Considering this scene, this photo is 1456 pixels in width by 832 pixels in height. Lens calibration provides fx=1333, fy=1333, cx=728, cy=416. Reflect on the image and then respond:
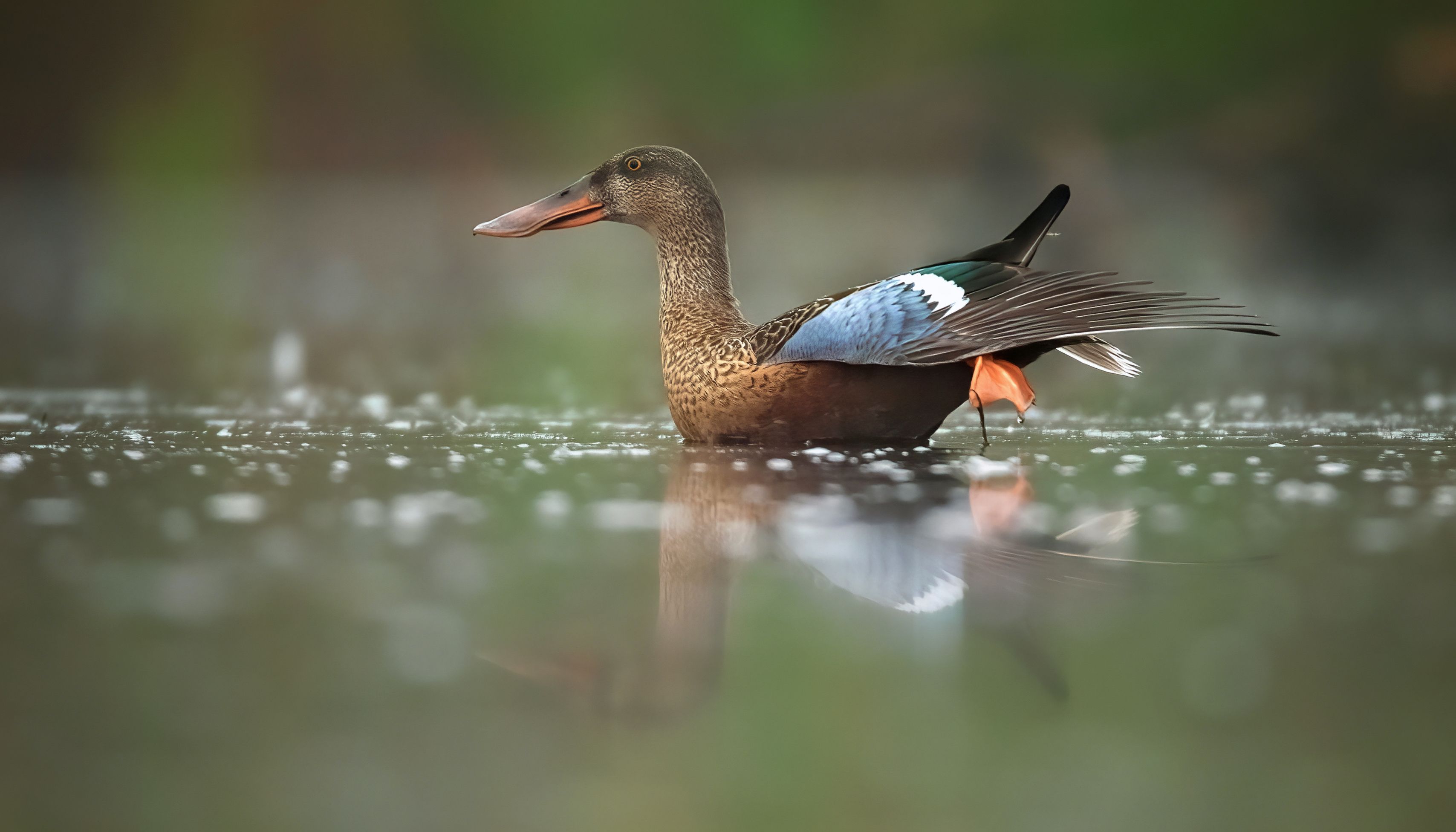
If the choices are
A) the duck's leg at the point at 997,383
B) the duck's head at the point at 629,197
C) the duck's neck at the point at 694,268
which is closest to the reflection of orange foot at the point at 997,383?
the duck's leg at the point at 997,383

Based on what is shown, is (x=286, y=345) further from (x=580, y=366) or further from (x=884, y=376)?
(x=884, y=376)

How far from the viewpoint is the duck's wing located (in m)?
3.00

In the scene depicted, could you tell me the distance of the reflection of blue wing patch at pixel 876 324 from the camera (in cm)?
312

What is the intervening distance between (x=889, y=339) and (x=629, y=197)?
1.15m

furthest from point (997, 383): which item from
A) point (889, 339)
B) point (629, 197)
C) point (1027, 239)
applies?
point (629, 197)

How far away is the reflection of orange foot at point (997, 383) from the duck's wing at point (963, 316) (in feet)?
0.27

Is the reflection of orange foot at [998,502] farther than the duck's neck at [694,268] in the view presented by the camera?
No

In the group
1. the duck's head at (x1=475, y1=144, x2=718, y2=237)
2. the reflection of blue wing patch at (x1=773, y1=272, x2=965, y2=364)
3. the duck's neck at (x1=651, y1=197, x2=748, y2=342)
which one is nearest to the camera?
the reflection of blue wing patch at (x1=773, y1=272, x2=965, y2=364)

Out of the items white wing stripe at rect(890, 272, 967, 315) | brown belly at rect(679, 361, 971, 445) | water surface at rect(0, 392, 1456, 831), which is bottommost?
water surface at rect(0, 392, 1456, 831)

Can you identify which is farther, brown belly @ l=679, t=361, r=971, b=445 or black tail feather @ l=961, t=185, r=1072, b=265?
black tail feather @ l=961, t=185, r=1072, b=265

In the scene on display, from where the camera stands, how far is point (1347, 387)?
490 cm

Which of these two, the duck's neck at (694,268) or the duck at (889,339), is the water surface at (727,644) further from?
the duck's neck at (694,268)

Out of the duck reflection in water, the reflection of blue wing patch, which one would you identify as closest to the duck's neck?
the reflection of blue wing patch

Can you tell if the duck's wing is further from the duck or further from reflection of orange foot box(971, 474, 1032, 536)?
reflection of orange foot box(971, 474, 1032, 536)
